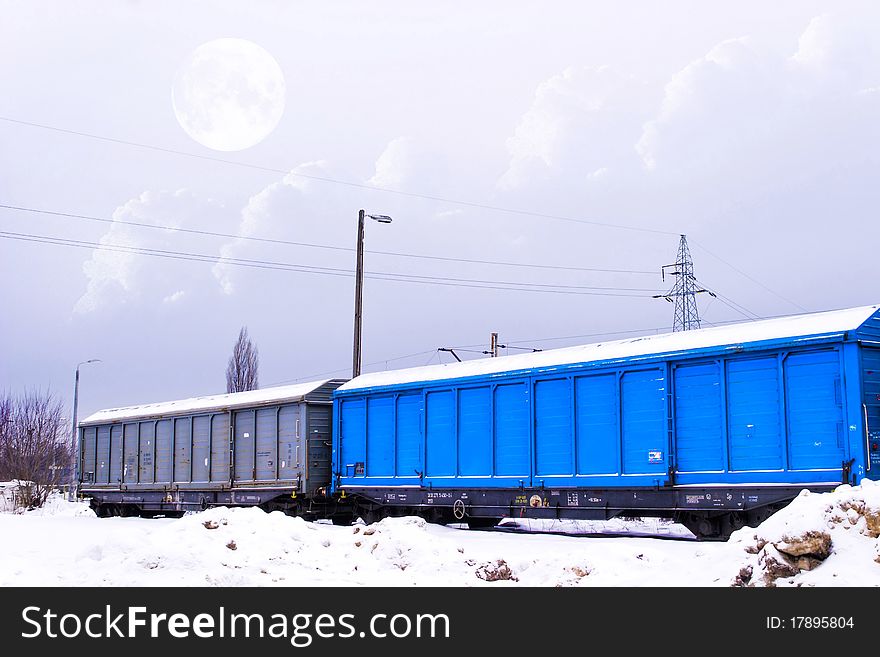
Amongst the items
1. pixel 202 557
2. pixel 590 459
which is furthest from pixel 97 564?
pixel 590 459

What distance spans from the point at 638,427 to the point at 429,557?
5.88m

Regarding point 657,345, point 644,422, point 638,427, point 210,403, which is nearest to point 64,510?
point 210,403

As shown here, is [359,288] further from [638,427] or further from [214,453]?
[638,427]

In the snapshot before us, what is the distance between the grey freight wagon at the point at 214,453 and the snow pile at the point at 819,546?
15797 mm

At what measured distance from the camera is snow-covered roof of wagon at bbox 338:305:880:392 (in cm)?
1548

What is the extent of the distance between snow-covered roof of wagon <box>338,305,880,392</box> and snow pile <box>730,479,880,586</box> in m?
5.14

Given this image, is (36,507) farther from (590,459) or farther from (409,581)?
(409,581)

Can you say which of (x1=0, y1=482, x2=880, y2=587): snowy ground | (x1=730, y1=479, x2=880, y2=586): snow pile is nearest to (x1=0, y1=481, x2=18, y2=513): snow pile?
(x1=0, y1=482, x2=880, y2=587): snowy ground

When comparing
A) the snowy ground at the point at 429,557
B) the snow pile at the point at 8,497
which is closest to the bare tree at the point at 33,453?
the snow pile at the point at 8,497

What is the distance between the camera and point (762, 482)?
1566 cm

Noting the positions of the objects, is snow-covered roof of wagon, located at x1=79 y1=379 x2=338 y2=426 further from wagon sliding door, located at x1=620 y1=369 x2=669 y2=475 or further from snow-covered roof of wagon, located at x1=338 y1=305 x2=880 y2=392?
wagon sliding door, located at x1=620 y1=369 x2=669 y2=475

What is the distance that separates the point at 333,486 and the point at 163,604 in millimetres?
15129

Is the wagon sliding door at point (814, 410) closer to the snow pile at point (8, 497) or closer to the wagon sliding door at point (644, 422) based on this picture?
the wagon sliding door at point (644, 422)

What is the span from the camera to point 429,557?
1345 centimetres
